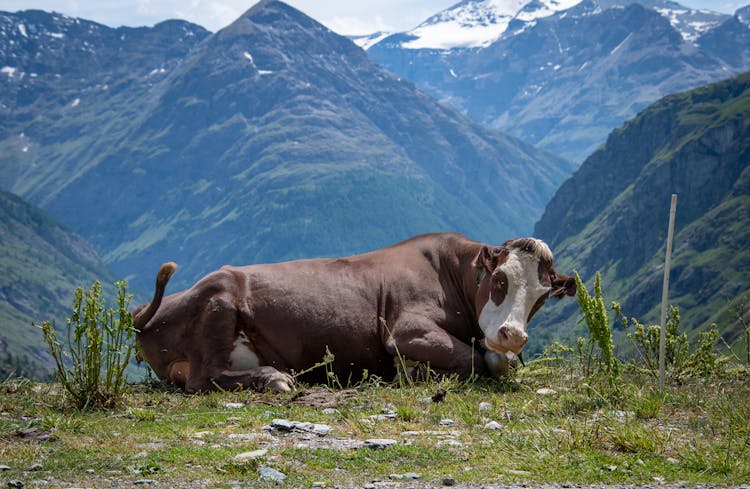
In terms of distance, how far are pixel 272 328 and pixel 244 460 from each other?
5819 millimetres

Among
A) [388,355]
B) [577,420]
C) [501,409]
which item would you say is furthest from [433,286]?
[577,420]

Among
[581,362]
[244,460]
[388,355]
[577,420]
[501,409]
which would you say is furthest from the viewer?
[388,355]

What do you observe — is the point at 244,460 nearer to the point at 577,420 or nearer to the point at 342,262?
the point at 577,420

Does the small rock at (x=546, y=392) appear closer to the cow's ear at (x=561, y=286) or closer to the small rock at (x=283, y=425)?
the cow's ear at (x=561, y=286)

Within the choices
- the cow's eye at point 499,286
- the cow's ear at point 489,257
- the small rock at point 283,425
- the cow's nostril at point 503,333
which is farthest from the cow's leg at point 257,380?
the cow's ear at point 489,257

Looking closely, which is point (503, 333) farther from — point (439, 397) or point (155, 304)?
point (155, 304)

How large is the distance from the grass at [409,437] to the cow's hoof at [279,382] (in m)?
0.35

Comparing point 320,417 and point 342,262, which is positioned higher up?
point 342,262

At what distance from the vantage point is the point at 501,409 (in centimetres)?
1090

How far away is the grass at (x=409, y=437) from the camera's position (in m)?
7.79

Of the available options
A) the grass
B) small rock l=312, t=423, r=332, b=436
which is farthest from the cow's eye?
small rock l=312, t=423, r=332, b=436

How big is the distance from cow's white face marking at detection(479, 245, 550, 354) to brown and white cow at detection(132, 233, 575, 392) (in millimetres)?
16

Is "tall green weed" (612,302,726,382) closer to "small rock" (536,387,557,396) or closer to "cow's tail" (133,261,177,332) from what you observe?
"small rock" (536,387,557,396)

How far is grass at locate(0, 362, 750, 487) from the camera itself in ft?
25.5
